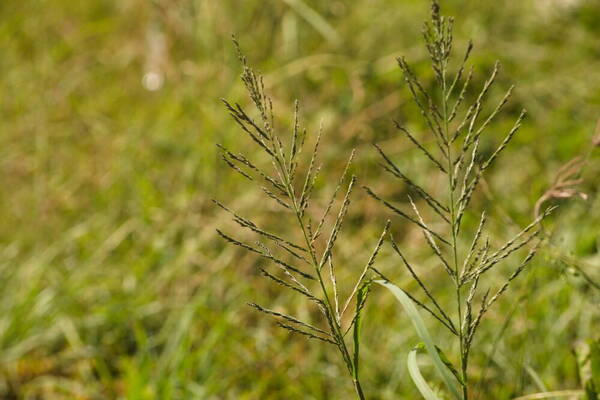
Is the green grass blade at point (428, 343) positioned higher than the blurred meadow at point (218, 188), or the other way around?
the blurred meadow at point (218, 188)

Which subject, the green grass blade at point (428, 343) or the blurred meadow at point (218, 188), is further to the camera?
the blurred meadow at point (218, 188)

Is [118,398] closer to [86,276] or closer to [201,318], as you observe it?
[201,318]

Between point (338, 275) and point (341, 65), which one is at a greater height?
point (341, 65)

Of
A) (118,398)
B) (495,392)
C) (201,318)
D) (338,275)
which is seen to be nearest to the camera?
(495,392)

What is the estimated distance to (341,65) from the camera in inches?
127

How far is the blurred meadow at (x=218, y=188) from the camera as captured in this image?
205 centimetres

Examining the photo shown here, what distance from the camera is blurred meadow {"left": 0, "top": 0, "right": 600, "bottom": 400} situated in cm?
205

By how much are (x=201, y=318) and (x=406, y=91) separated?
57.1 inches

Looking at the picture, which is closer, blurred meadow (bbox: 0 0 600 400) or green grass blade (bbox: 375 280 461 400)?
green grass blade (bbox: 375 280 461 400)

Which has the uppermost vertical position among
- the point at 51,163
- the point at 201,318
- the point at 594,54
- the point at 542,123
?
the point at 594,54

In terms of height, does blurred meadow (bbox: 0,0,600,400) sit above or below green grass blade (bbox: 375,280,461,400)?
above

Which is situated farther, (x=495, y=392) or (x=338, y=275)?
(x=338, y=275)

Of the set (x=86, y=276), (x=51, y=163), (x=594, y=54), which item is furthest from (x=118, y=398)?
(x=594, y=54)

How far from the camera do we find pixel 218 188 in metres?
2.89
